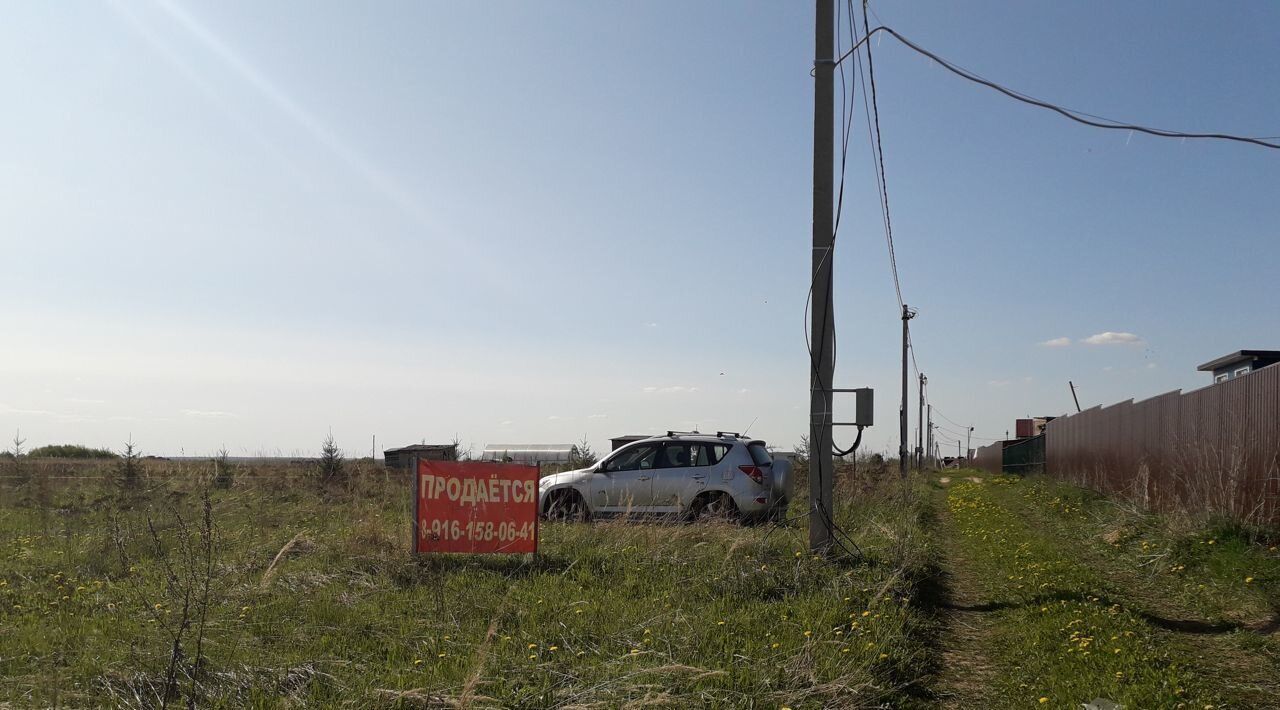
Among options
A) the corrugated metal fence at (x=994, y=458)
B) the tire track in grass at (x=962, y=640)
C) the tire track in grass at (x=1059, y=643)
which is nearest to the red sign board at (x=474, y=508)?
the tire track in grass at (x=962, y=640)

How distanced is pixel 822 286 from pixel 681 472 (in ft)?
15.1

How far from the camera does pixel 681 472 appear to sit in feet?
44.8

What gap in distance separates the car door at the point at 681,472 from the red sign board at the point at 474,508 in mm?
3750

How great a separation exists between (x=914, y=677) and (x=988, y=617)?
2.44 m

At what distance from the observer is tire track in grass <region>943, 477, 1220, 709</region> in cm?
526

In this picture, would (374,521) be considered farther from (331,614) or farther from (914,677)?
(914,677)

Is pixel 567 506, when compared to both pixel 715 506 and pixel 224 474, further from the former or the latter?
pixel 224 474

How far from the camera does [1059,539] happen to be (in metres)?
13.1

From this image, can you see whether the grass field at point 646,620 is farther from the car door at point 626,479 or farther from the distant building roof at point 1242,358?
the distant building roof at point 1242,358

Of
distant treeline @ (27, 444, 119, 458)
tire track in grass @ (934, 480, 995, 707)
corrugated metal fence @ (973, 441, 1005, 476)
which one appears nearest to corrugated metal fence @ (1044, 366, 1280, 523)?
tire track in grass @ (934, 480, 995, 707)

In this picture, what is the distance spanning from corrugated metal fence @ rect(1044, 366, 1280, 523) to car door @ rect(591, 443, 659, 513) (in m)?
7.34

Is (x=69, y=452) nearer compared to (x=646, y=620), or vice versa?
(x=646, y=620)

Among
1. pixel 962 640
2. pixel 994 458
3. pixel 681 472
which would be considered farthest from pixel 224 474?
pixel 994 458

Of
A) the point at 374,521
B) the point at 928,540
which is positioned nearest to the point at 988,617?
the point at 928,540
